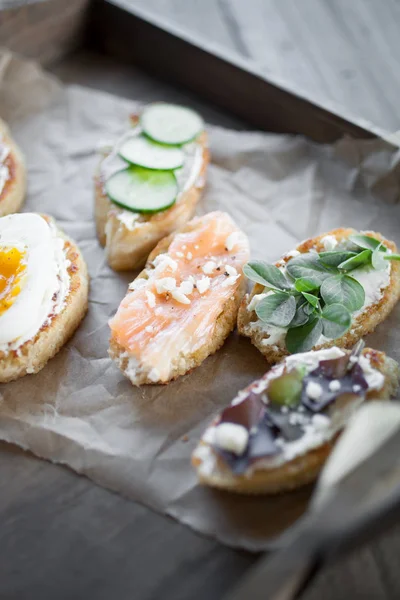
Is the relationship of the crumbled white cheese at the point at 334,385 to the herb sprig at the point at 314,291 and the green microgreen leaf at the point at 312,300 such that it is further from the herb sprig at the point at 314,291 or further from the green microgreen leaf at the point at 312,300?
the green microgreen leaf at the point at 312,300

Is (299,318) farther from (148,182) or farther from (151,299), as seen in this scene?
(148,182)

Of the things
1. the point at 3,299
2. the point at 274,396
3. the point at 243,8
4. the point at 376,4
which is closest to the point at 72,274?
the point at 3,299

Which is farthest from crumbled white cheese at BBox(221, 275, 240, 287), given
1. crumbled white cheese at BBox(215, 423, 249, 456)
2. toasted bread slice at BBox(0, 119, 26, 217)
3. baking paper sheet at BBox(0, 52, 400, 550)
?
toasted bread slice at BBox(0, 119, 26, 217)

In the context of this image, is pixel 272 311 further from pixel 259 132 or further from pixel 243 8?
pixel 243 8

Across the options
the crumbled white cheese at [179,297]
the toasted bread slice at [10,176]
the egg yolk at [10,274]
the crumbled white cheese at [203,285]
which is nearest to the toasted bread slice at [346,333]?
the crumbled white cheese at [203,285]

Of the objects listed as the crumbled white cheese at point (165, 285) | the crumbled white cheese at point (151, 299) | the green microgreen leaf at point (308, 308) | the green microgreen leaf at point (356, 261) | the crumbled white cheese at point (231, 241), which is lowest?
the crumbled white cheese at point (151, 299)

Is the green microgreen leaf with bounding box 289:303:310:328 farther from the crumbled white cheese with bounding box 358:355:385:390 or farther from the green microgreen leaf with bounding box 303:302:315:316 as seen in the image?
the crumbled white cheese with bounding box 358:355:385:390
